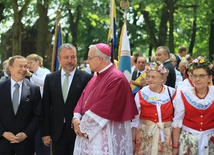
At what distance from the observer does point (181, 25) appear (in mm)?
26641

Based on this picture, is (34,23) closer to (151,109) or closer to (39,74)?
(39,74)

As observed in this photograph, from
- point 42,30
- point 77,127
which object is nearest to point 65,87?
point 77,127

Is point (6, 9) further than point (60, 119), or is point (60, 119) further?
point (6, 9)

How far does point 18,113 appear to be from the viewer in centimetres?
616

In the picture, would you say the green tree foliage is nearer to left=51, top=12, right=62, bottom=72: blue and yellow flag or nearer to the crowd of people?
left=51, top=12, right=62, bottom=72: blue and yellow flag

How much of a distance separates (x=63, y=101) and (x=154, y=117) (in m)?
1.46

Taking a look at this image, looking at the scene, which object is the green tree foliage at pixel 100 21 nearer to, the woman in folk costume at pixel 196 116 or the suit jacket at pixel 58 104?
the suit jacket at pixel 58 104

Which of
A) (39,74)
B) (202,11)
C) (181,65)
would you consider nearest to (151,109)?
(39,74)

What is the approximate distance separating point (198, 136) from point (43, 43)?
46.2 ft

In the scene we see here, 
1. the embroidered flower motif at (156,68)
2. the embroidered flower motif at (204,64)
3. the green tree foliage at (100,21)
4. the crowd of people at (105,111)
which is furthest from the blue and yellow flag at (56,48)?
the green tree foliage at (100,21)

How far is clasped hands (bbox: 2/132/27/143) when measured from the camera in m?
6.03

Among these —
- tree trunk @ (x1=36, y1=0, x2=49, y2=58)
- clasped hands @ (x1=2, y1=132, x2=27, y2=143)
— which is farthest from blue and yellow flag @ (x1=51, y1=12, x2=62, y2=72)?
tree trunk @ (x1=36, y1=0, x2=49, y2=58)

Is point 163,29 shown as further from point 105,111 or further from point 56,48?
point 105,111

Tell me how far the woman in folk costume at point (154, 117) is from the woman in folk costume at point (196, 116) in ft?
0.38
